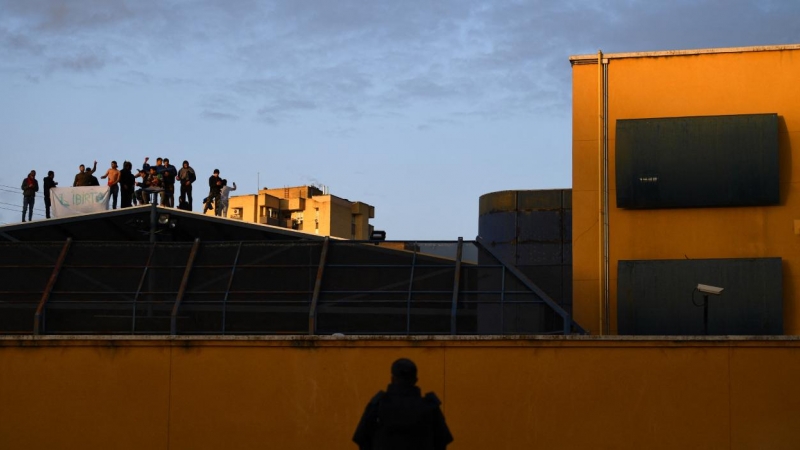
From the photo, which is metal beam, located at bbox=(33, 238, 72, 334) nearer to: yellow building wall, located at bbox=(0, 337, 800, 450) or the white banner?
yellow building wall, located at bbox=(0, 337, 800, 450)

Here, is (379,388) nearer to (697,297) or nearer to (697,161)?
(697,297)

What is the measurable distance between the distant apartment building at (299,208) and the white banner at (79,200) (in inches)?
2497

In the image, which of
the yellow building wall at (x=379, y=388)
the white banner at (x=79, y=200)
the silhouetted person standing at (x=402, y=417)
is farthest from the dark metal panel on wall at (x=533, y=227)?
the silhouetted person standing at (x=402, y=417)

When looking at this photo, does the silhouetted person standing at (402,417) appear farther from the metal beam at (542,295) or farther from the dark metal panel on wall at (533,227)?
the dark metal panel on wall at (533,227)

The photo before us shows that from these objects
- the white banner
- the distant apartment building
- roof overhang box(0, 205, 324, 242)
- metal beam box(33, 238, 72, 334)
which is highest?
the distant apartment building

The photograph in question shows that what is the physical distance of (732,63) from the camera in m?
25.0

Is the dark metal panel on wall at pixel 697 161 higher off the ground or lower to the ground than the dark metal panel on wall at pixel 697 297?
higher

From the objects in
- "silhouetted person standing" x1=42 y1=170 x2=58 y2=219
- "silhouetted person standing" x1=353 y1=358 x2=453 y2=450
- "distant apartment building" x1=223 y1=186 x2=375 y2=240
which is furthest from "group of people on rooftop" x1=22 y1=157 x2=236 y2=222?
"distant apartment building" x1=223 y1=186 x2=375 y2=240

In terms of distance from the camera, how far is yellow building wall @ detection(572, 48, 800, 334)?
24453 mm

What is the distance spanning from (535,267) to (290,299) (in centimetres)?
995

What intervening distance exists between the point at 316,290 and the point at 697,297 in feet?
27.6

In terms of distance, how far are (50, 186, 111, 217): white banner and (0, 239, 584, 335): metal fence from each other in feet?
29.5

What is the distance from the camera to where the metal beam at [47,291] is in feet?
69.7

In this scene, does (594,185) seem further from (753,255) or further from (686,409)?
(686,409)
